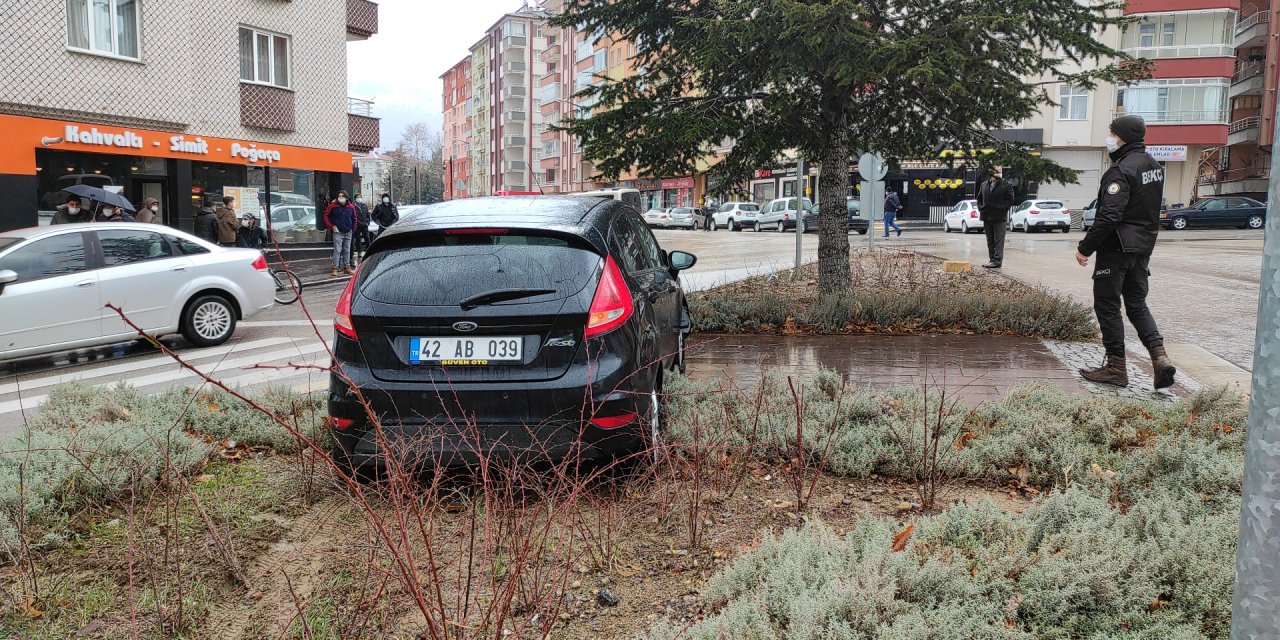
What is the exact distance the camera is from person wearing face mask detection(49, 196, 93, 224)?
16375 mm

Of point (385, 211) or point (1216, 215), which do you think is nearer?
point (385, 211)

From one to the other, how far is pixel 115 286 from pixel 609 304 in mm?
7829

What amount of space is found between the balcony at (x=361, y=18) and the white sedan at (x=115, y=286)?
2094 cm

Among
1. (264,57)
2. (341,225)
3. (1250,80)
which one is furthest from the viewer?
(1250,80)

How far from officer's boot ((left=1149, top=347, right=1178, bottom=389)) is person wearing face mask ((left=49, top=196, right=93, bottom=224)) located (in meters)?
15.4

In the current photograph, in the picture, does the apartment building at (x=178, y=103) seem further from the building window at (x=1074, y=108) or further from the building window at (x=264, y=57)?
the building window at (x=1074, y=108)

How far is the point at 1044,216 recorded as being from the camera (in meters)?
41.5

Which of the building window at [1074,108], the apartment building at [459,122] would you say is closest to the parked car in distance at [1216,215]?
the building window at [1074,108]

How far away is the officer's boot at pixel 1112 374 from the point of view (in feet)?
23.3

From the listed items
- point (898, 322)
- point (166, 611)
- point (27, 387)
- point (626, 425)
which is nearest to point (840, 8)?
point (898, 322)

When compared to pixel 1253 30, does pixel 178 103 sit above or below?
below

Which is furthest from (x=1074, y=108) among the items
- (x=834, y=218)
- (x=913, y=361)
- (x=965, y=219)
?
(x=913, y=361)

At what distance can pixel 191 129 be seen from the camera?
79.4ft

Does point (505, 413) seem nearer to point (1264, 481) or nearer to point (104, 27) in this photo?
point (1264, 481)
